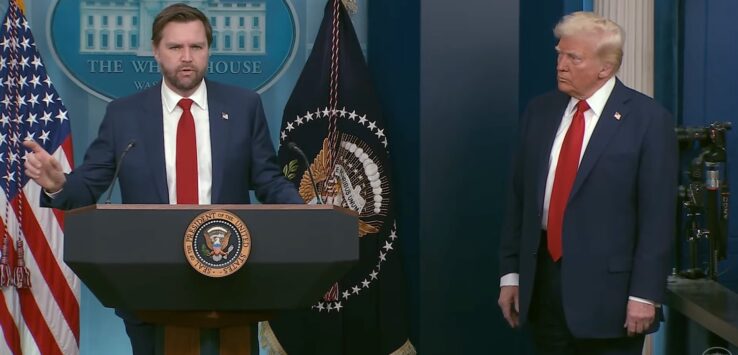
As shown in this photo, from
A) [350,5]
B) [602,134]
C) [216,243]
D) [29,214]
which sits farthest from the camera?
[350,5]

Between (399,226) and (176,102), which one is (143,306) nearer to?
(176,102)

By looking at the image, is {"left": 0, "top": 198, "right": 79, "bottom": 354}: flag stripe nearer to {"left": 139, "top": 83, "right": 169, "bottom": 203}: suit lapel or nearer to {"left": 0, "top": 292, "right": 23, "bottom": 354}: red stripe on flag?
{"left": 0, "top": 292, "right": 23, "bottom": 354}: red stripe on flag

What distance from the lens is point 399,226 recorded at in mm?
4863

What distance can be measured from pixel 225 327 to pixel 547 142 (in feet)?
3.77

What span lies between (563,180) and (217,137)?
1.03 m

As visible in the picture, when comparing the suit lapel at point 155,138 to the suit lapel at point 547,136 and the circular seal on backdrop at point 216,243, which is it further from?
the suit lapel at point 547,136

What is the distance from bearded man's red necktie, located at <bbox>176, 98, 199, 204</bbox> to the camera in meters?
3.16

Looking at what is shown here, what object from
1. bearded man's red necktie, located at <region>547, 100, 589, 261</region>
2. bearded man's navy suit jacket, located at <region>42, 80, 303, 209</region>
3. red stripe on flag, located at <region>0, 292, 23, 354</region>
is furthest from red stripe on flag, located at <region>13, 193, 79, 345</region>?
bearded man's red necktie, located at <region>547, 100, 589, 261</region>

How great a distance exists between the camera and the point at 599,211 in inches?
128

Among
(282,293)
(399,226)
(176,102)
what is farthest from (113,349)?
(282,293)

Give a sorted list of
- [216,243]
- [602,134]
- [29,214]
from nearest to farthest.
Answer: [216,243] < [602,134] < [29,214]

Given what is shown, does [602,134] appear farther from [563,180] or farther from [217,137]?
[217,137]

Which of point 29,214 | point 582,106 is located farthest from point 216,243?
point 29,214

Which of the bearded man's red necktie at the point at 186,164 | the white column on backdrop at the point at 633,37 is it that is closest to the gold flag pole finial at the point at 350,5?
the white column on backdrop at the point at 633,37
